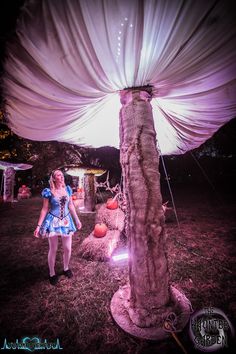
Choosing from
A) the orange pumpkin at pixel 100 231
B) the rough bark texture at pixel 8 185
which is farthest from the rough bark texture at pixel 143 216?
the rough bark texture at pixel 8 185

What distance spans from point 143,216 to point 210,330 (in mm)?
1605

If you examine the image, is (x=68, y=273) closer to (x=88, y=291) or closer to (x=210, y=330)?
(x=88, y=291)

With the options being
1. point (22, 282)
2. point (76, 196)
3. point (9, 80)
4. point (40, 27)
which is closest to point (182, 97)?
point (40, 27)

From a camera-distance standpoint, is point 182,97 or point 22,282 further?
point 22,282

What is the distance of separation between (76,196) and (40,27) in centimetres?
1238

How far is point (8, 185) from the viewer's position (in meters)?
15.1

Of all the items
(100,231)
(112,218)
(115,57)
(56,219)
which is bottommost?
(100,231)

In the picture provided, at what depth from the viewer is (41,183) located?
2367cm

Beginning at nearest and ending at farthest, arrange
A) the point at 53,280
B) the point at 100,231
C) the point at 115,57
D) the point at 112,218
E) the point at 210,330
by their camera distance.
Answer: the point at 115,57 < the point at 210,330 < the point at 53,280 < the point at 100,231 < the point at 112,218

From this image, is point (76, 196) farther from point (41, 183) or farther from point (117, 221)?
point (41, 183)

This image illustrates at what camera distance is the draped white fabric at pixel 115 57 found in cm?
162
